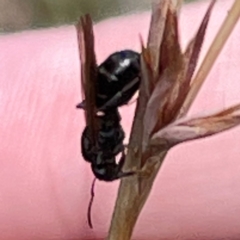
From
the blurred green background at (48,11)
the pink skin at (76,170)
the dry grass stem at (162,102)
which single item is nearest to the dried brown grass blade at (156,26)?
the dry grass stem at (162,102)

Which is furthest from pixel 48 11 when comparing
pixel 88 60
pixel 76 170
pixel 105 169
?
pixel 88 60

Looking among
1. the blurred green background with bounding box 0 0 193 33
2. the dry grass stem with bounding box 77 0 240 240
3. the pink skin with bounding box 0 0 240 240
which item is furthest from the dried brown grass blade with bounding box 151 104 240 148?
the blurred green background with bounding box 0 0 193 33

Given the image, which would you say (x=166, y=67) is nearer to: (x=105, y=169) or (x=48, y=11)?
(x=105, y=169)

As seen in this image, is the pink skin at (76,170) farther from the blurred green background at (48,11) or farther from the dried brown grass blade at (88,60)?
the dried brown grass blade at (88,60)

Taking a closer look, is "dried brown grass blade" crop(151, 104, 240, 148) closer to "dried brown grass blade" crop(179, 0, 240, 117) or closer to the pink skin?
"dried brown grass blade" crop(179, 0, 240, 117)

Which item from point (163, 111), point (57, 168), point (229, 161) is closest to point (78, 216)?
point (57, 168)

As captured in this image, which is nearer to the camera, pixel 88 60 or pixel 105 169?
pixel 88 60

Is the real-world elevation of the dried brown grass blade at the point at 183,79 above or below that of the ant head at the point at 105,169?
above
